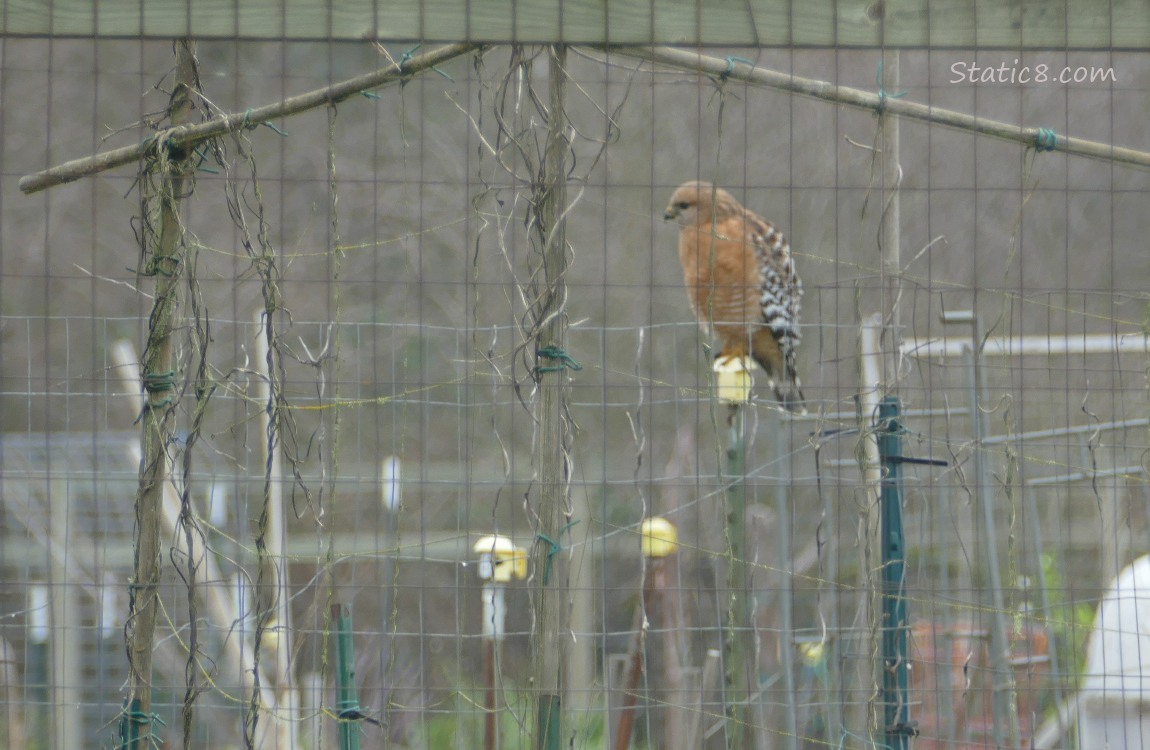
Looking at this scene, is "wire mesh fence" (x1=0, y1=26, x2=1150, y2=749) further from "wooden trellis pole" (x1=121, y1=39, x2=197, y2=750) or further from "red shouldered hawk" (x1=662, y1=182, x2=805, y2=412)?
"wooden trellis pole" (x1=121, y1=39, x2=197, y2=750)

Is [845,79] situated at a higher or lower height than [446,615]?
higher

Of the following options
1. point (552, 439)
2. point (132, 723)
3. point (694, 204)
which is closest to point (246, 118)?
point (552, 439)

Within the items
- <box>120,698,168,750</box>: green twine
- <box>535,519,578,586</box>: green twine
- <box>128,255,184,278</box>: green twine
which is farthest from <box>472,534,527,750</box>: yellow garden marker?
<box>128,255,184,278</box>: green twine

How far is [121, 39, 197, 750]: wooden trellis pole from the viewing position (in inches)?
109

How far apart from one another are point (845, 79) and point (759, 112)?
1291 millimetres

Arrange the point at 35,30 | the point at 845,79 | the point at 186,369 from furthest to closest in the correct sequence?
1. the point at 845,79
2. the point at 186,369
3. the point at 35,30

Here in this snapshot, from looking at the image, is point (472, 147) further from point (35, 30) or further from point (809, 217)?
point (35, 30)

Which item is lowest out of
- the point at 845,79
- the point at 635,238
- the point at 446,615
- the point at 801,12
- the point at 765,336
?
the point at 446,615

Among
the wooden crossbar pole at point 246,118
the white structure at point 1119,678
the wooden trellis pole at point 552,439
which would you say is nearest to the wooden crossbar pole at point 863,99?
the wooden trellis pole at point 552,439

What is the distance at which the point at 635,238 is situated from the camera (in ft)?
27.1

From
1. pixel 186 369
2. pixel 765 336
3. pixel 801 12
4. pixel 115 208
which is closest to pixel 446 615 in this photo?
pixel 115 208

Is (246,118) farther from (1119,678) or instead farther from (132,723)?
(1119,678)

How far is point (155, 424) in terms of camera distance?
2787mm

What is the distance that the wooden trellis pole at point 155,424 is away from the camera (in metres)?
2.77
